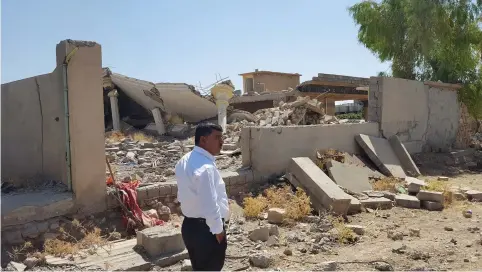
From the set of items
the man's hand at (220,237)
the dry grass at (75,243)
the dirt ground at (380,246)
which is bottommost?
the dirt ground at (380,246)

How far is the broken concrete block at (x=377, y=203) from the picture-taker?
707 cm

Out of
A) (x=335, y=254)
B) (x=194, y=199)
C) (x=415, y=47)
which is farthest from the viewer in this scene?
(x=415, y=47)

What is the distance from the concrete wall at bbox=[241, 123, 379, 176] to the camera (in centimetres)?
766

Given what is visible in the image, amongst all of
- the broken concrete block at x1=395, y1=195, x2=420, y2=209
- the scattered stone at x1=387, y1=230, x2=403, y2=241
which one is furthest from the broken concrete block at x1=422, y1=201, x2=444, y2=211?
the scattered stone at x1=387, y1=230, x2=403, y2=241

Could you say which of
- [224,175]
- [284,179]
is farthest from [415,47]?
[224,175]

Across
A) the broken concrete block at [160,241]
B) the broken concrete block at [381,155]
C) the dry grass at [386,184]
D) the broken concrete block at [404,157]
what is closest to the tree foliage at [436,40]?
the broken concrete block at [404,157]

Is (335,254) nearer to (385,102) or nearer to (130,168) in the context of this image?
(130,168)

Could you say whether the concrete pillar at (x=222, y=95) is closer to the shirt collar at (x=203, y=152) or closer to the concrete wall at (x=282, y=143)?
the concrete wall at (x=282, y=143)

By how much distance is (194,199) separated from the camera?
3113 mm

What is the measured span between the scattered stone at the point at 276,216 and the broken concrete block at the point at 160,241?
1606 mm

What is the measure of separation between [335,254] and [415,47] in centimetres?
1174

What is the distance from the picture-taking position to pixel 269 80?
25203 mm

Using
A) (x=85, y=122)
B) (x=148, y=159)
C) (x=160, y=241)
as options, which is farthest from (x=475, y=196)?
(x=85, y=122)

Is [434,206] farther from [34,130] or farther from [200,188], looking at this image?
[34,130]
